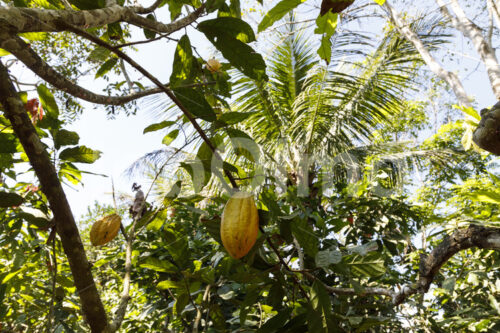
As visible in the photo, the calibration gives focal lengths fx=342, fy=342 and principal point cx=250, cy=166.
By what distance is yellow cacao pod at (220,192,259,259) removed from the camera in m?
0.67

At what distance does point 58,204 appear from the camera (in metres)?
0.79

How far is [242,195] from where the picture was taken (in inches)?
27.5

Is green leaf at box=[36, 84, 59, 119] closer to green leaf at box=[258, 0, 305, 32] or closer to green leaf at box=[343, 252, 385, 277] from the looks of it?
green leaf at box=[258, 0, 305, 32]

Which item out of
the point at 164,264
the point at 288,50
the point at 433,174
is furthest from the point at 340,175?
the point at 164,264

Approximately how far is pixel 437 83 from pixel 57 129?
416 inches

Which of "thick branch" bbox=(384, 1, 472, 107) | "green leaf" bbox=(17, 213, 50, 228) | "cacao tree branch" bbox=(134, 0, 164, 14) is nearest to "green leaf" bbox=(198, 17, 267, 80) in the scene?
"cacao tree branch" bbox=(134, 0, 164, 14)

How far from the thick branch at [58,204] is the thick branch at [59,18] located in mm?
295

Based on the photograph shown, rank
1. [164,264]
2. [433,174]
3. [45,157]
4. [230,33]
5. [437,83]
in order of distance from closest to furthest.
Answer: [230,33] → [45,157] → [164,264] → [433,174] → [437,83]

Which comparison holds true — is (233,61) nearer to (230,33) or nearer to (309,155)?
(230,33)

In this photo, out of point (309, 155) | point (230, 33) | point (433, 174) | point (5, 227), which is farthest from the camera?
point (433, 174)

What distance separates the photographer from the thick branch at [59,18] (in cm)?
52

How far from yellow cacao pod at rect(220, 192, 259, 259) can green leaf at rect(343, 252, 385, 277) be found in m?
0.28

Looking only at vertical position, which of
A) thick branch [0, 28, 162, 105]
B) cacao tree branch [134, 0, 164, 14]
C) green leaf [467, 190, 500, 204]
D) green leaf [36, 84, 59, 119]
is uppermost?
cacao tree branch [134, 0, 164, 14]

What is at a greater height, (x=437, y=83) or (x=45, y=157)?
(x=437, y=83)
